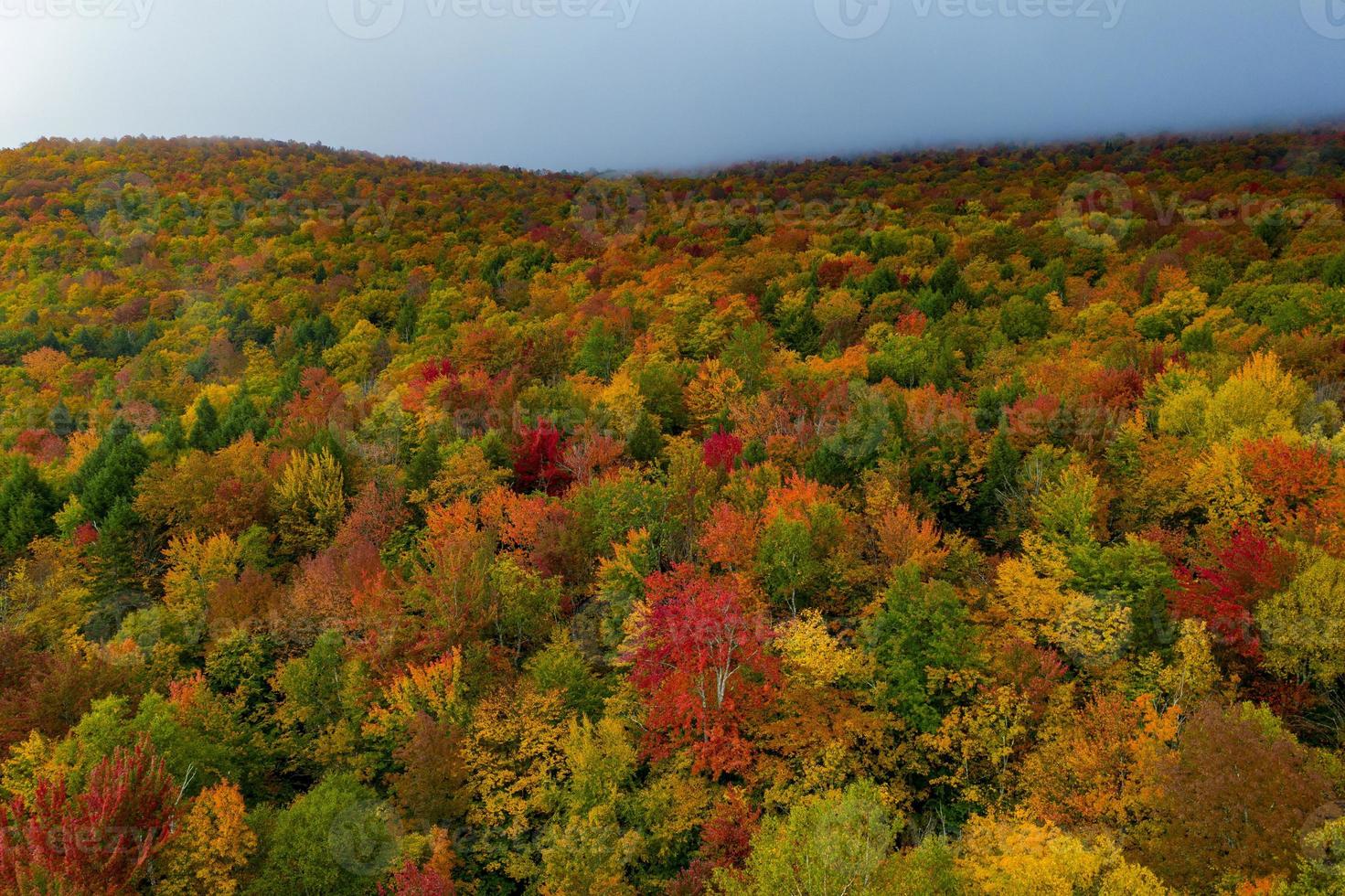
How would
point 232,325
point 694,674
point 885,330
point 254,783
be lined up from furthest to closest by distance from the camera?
point 232,325 < point 885,330 < point 254,783 < point 694,674

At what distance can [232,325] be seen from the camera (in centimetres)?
9869

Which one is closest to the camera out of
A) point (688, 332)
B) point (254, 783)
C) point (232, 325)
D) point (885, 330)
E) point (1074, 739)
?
point (1074, 739)

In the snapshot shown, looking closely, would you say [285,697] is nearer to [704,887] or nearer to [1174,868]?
[704,887]

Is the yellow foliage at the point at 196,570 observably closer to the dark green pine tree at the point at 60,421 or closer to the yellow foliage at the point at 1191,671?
the dark green pine tree at the point at 60,421

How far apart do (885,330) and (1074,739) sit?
46368 millimetres

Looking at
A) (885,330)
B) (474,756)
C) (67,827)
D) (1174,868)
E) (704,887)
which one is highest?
(885,330)

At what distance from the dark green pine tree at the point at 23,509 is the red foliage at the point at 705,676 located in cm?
4644

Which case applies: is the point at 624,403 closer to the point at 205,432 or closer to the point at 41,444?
the point at 205,432

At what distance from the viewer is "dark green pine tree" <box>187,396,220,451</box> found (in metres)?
63.1

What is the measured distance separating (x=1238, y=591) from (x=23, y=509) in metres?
69.3

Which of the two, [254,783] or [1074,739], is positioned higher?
[1074,739]

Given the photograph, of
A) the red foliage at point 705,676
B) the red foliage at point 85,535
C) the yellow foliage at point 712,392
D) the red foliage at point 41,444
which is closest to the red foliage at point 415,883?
the red foliage at point 705,676

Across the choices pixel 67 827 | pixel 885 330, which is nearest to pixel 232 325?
pixel 885 330

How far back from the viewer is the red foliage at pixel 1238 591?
29234 millimetres
